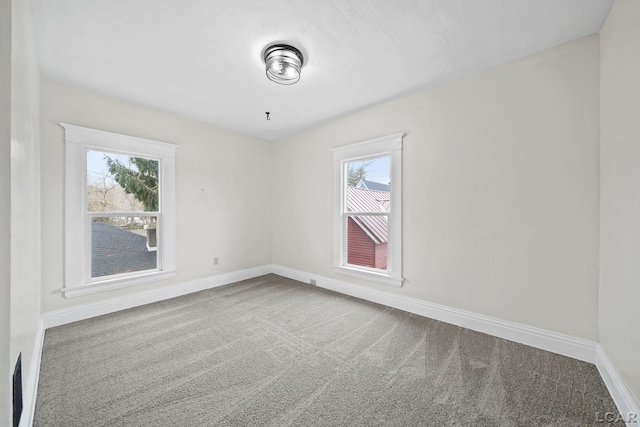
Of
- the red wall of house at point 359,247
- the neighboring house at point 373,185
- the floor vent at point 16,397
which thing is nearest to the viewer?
the floor vent at point 16,397

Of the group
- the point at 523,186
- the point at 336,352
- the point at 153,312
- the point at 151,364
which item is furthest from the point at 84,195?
the point at 523,186

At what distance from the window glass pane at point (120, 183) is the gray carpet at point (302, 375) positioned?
4.21 feet

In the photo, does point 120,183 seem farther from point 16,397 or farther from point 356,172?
point 356,172

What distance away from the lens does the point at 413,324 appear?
Answer: 2621 mm

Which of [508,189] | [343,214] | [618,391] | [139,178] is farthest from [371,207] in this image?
[139,178]

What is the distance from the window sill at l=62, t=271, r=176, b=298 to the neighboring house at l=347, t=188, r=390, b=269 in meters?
2.52

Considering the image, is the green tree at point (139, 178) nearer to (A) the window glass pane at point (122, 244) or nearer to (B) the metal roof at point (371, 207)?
(A) the window glass pane at point (122, 244)

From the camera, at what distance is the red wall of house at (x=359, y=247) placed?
11.3 ft

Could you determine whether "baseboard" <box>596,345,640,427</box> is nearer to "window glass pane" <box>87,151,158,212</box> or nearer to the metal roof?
the metal roof

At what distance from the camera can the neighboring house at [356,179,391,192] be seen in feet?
10.6

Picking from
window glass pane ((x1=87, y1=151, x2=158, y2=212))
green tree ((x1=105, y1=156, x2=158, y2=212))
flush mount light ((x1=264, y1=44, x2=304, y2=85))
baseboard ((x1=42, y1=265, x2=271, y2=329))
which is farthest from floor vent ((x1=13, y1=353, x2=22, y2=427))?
flush mount light ((x1=264, y1=44, x2=304, y2=85))

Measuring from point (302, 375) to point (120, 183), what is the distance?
9.95ft

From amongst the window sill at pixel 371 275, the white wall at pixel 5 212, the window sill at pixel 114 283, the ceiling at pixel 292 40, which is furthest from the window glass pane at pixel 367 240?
the white wall at pixel 5 212

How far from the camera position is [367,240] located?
11.4 ft
